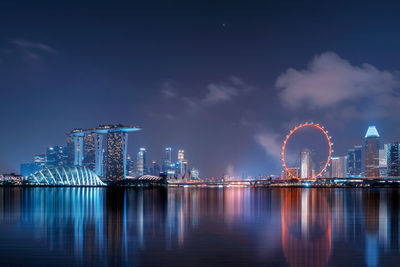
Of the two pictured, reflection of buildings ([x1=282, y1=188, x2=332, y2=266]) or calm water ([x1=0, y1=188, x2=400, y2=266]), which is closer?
calm water ([x1=0, y1=188, x2=400, y2=266])

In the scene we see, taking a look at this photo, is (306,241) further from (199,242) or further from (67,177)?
(67,177)

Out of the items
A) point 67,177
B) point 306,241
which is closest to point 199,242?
Answer: point 306,241

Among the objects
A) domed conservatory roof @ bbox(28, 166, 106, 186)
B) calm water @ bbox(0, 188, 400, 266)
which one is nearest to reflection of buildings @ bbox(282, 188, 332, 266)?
calm water @ bbox(0, 188, 400, 266)

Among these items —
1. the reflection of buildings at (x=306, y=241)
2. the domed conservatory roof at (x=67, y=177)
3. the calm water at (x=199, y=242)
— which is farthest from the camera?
the domed conservatory roof at (x=67, y=177)

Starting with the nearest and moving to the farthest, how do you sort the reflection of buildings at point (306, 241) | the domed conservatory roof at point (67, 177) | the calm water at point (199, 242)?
the calm water at point (199, 242) → the reflection of buildings at point (306, 241) → the domed conservatory roof at point (67, 177)

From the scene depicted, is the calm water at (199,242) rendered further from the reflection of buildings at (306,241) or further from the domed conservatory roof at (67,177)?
the domed conservatory roof at (67,177)

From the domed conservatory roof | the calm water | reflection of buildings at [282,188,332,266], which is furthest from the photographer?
the domed conservatory roof

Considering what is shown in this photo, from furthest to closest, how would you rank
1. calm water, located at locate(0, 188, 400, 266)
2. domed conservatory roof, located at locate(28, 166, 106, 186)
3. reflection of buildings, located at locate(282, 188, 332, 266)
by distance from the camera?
domed conservatory roof, located at locate(28, 166, 106, 186) < reflection of buildings, located at locate(282, 188, 332, 266) < calm water, located at locate(0, 188, 400, 266)

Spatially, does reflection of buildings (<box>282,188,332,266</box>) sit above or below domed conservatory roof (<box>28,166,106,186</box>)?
above

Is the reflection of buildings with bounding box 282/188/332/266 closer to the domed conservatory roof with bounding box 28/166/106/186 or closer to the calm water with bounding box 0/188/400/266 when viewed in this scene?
the calm water with bounding box 0/188/400/266

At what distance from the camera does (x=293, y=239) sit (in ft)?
72.6

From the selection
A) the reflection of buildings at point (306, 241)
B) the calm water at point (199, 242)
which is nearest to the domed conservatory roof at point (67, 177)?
the calm water at point (199, 242)

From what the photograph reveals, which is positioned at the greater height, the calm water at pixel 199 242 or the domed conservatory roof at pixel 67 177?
the calm water at pixel 199 242

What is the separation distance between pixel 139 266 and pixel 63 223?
52.4ft
